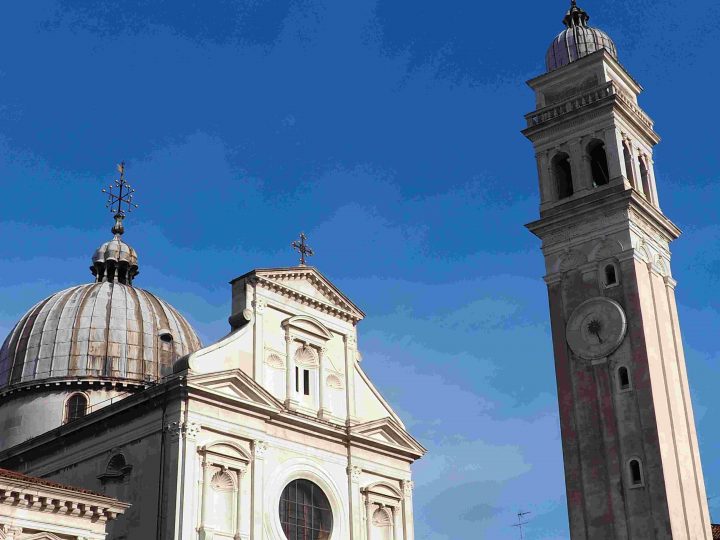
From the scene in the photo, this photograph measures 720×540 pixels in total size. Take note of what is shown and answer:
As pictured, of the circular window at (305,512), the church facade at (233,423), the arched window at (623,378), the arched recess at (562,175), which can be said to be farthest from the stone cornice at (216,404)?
the arched recess at (562,175)

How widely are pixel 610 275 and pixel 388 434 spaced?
948 centimetres

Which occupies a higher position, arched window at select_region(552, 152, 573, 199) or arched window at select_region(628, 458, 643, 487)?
arched window at select_region(552, 152, 573, 199)

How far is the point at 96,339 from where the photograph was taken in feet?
142

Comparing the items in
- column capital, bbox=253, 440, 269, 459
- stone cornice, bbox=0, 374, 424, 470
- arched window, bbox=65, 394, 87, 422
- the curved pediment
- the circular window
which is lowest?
the circular window

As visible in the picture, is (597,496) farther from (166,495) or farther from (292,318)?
(166,495)

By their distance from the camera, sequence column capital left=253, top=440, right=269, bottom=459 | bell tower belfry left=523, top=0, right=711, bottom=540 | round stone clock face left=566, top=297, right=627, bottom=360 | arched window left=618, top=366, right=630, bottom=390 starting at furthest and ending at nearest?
round stone clock face left=566, top=297, right=627, bottom=360 < arched window left=618, top=366, right=630, bottom=390 < bell tower belfry left=523, top=0, right=711, bottom=540 < column capital left=253, top=440, right=269, bottom=459

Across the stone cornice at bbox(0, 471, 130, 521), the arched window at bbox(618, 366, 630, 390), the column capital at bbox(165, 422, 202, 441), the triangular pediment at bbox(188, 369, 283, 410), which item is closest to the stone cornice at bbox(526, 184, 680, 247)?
the arched window at bbox(618, 366, 630, 390)

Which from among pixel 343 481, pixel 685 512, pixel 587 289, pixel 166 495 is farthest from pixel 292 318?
pixel 685 512

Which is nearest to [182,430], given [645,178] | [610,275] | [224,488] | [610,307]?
[224,488]

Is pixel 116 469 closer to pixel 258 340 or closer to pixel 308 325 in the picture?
pixel 258 340

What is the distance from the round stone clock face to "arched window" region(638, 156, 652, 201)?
5.78 m

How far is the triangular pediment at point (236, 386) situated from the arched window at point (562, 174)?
1442 centimetres

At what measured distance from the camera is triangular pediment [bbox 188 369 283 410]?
3192cm

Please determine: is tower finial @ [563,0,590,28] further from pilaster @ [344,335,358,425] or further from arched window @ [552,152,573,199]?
pilaster @ [344,335,358,425]
